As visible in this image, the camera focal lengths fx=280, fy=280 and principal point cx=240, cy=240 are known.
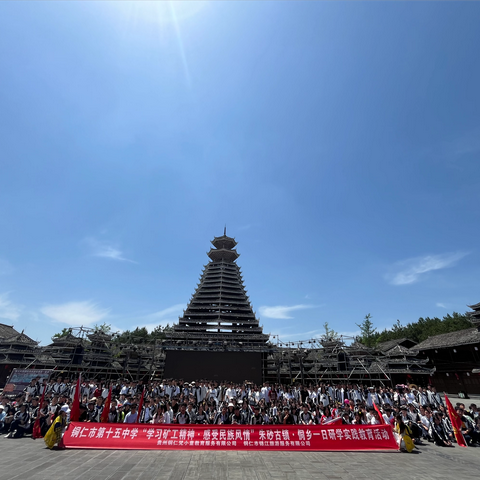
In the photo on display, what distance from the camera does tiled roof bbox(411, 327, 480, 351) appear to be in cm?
3038

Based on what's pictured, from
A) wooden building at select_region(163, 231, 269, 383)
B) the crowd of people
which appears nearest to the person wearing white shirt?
the crowd of people

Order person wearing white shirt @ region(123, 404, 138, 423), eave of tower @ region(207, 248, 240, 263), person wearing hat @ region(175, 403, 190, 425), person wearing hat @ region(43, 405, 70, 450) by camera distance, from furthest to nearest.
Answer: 1. eave of tower @ region(207, 248, 240, 263)
2. person wearing hat @ region(175, 403, 190, 425)
3. person wearing white shirt @ region(123, 404, 138, 423)
4. person wearing hat @ region(43, 405, 70, 450)

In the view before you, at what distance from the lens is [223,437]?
30.5 ft

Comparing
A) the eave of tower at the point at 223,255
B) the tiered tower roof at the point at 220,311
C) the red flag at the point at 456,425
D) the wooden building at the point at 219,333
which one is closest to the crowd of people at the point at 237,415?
the red flag at the point at 456,425

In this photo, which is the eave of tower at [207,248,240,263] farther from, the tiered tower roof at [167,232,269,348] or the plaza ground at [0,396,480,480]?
the plaza ground at [0,396,480,480]

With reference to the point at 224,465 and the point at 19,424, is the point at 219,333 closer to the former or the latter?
the point at 19,424

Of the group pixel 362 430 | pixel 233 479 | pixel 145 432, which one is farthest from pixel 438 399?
pixel 145 432

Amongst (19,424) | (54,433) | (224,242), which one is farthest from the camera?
(224,242)

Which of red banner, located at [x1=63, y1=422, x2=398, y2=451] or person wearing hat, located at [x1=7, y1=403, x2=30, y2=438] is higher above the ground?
person wearing hat, located at [x1=7, y1=403, x2=30, y2=438]

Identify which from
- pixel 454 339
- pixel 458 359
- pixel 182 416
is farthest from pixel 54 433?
pixel 454 339

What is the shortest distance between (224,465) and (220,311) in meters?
34.2

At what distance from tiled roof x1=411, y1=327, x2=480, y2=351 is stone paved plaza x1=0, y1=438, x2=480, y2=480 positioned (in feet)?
88.7

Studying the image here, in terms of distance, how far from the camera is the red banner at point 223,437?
29.8 feet

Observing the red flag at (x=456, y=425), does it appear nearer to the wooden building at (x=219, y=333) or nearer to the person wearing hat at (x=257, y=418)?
the person wearing hat at (x=257, y=418)
